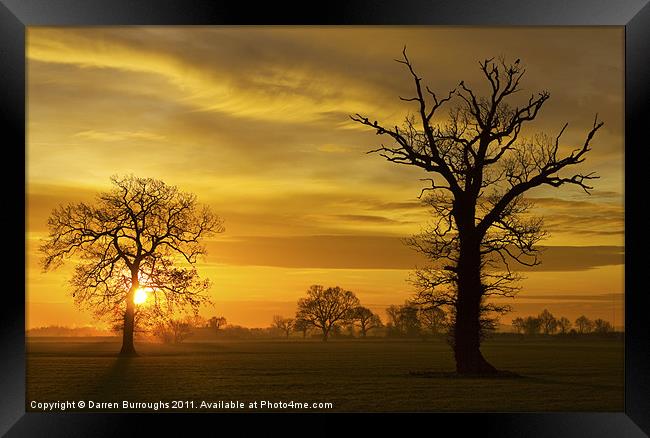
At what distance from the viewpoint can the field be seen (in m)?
9.83

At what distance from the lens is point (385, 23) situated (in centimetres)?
882

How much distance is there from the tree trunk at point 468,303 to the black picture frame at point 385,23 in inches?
91.6

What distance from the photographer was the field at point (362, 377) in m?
9.83

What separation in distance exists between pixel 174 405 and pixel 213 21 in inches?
160

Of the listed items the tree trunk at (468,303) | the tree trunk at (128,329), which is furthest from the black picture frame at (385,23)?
the tree trunk at (128,329)

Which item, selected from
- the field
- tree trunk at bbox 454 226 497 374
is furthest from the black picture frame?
tree trunk at bbox 454 226 497 374

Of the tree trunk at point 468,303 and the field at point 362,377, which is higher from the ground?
the tree trunk at point 468,303

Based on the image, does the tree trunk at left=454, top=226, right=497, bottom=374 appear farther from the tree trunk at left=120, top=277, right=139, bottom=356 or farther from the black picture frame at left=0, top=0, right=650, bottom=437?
the tree trunk at left=120, top=277, right=139, bottom=356

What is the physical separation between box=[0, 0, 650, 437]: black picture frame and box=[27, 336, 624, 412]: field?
35 cm

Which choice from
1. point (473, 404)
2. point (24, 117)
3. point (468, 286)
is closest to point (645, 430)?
point (473, 404)

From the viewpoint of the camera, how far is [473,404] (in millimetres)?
9617

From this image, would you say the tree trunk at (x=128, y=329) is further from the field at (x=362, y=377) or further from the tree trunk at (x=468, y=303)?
the tree trunk at (x=468, y=303)

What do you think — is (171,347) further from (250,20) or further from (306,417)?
(250,20)

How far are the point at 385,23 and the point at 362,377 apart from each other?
4.47m
